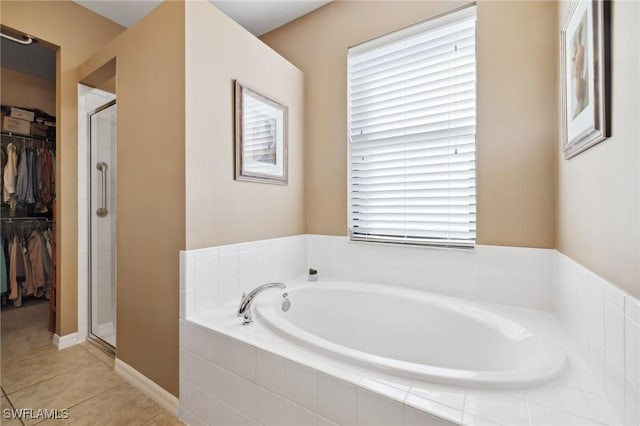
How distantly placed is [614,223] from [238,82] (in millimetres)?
1881

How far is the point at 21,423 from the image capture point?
1434 mm

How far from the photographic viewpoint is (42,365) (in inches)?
77.2

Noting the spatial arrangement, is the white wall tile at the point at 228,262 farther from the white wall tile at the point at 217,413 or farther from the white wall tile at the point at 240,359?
the white wall tile at the point at 217,413

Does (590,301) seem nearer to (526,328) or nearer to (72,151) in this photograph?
(526,328)

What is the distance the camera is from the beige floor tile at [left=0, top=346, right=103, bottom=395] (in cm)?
177

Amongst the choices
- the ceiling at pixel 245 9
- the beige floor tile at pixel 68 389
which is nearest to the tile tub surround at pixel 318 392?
the beige floor tile at pixel 68 389

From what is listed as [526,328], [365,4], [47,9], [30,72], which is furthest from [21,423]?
[30,72]

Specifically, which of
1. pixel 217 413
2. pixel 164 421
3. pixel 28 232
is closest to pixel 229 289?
pixel 217 413

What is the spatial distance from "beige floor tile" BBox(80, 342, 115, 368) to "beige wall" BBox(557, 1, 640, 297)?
8.97 feet

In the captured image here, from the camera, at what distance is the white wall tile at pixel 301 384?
40.2 inches

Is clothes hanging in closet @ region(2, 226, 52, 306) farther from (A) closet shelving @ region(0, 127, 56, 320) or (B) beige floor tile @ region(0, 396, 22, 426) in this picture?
(B) beige floor tile @ region(0, 396, 22, 426)

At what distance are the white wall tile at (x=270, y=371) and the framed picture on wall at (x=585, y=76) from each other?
4.41 ft

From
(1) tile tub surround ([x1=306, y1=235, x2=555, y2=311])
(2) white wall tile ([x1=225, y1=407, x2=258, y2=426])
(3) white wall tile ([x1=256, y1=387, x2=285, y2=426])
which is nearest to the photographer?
(3) white wall tile ([x1=256, y1=387, x2=285, y2=426])

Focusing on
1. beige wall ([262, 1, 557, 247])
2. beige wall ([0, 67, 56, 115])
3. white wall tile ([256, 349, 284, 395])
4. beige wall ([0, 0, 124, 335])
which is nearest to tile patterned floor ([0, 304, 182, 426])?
beige wall ([0, 0, 124, 335])
